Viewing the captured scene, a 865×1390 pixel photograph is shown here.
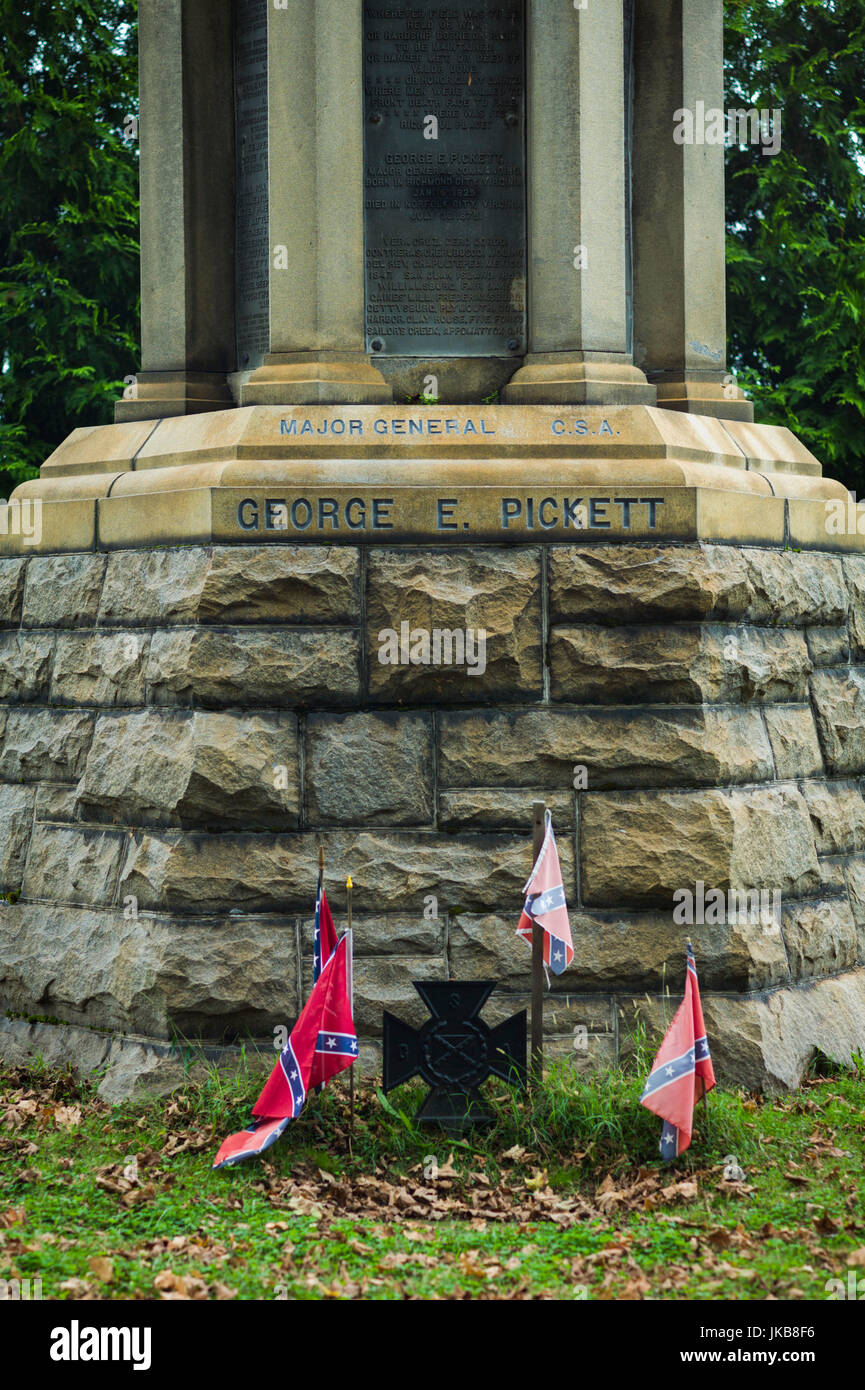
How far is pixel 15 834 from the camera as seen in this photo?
726 centimetres

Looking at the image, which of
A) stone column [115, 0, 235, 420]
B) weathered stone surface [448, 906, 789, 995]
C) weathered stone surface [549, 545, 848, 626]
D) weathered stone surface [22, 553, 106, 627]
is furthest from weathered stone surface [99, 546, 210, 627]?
weathered stone surface [448, 906, 789, 995]

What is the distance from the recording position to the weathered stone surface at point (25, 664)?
724 cm

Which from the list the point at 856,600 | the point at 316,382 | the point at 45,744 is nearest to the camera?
the point at 316,382

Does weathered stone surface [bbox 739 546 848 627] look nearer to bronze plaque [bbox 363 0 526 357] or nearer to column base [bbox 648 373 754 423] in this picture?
column base [bbox 648 373 754 423]

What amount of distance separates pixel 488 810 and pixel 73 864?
1882 mm

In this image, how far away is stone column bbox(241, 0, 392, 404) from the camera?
676 centimetres

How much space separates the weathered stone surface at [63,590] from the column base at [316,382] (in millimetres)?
1035

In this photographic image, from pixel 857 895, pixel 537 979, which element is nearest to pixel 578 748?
pixel 537 979

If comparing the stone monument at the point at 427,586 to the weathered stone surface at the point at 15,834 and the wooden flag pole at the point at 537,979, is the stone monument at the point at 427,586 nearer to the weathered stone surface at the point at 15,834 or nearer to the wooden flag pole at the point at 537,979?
the weathered stone surface at the point at 15,834

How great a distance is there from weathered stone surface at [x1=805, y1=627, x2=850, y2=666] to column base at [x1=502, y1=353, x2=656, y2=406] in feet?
4.51

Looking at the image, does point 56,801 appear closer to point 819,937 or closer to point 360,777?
point 360,777

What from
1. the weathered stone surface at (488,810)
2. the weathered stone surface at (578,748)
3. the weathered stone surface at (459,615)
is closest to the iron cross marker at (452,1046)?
the weathered stone surface at (488,810)
